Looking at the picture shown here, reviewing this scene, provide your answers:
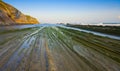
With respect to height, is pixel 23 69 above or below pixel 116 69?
above

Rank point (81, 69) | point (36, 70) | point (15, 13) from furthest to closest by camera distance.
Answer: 1. point (15, 13)
2. point (81, 69)
3. point (36, 70)

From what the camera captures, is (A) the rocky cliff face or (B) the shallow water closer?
(B) the shallow water

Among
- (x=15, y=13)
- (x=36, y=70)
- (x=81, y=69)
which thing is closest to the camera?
(x=36, y=70)

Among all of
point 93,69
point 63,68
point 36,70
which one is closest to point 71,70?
point 63,68

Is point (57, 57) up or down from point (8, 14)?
down

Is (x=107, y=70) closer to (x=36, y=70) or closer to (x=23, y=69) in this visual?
(x=36, y=70)

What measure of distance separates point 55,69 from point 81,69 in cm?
111

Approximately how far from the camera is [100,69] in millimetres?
5520

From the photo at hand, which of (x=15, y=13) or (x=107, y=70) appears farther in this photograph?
(x=15, y=13)

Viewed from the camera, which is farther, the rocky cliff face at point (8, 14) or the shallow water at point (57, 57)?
the rocky cliff face at point (8, 14)

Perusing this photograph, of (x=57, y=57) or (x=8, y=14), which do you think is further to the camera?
(x=8, y=14)

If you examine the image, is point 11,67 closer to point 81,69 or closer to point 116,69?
point 81,69

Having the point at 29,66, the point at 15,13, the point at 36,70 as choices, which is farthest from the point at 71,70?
the point at 15,13

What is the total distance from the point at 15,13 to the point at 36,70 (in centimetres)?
11016
